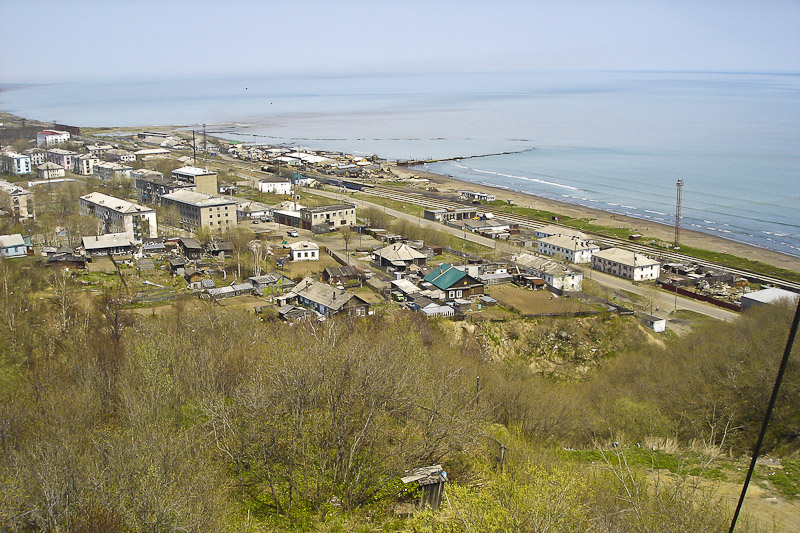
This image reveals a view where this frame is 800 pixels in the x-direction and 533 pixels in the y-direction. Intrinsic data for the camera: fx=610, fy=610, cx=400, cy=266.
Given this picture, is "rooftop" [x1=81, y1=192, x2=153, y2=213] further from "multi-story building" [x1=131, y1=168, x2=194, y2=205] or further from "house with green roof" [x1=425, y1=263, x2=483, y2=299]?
"house with green roof" [x1=425, y1=263, x2=483, y2=299]

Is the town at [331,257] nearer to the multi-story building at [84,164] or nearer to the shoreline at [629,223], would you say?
the shoreline at [629,223]

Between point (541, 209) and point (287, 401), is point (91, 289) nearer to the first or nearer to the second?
point (287, 401)

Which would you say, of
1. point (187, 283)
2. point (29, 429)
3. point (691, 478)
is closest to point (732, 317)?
point (691, 478)

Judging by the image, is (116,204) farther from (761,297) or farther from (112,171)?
(761,297)

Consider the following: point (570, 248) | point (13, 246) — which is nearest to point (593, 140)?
point (570, 248)

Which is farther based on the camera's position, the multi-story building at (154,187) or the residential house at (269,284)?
the multi-story building at (154,187)

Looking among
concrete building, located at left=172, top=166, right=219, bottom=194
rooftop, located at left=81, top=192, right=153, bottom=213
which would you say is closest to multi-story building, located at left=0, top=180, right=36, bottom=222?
rooftop, located at left=81, top=192, right=153, bottom=213

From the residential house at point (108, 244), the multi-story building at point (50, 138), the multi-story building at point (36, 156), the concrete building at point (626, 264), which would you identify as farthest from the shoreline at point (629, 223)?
the multi-story building at point (50, 138)
